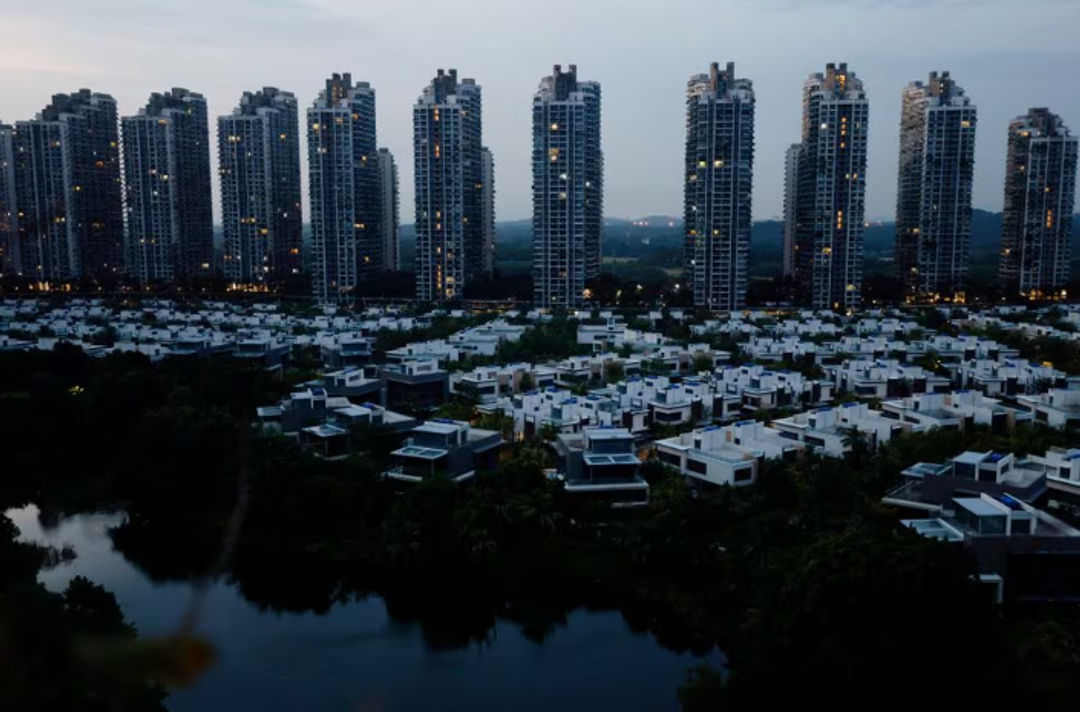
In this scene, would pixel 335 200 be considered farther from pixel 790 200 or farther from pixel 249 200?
pixel 790 200

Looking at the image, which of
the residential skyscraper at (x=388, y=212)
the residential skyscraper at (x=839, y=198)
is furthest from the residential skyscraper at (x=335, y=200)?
the residential skyscraper at (x=839, y=198)

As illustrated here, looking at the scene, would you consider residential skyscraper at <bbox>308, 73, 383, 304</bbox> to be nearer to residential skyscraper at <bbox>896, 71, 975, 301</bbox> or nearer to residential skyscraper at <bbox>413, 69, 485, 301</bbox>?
residential skyscraper at <bbox>413, 69, 485, 301</bbox>

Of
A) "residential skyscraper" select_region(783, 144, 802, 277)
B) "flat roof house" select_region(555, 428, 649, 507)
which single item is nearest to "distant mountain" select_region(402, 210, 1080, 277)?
"residential skyscraper" select_region(783, 144, 802, 277)

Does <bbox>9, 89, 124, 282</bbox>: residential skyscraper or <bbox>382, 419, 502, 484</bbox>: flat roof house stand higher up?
<bbox>9, 89, 124, 282</bbox>: residential skyscraper

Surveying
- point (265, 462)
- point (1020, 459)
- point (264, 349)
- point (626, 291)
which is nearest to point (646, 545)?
point (265, 462)

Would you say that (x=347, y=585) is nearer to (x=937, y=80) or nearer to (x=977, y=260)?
(x=937, y=80)

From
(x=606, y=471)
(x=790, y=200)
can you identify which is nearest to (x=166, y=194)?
(x=790, y=200)
